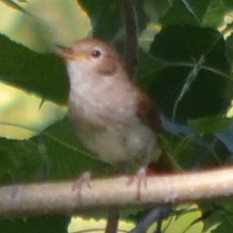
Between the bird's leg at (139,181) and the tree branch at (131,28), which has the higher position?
the tree branch at (131,28)

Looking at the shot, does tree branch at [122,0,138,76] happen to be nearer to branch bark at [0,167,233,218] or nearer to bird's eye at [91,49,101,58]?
branch bark at [0,167,233,218]

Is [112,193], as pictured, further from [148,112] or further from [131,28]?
[148,112]

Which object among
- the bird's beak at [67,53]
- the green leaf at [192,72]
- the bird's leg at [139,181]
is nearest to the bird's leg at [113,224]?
the bird's leg at [139,181]

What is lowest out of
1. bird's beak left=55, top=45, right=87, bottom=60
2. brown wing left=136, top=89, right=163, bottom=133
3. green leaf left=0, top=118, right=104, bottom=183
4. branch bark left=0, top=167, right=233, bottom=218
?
branch bark left=0, top=167, right=233, bottom=218

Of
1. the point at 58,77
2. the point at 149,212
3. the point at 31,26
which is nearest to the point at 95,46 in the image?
the point at 58,77

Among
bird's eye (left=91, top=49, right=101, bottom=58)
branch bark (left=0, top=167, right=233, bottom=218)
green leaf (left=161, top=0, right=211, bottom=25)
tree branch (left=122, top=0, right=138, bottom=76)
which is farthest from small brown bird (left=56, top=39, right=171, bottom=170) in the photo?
branch bark (left=0, top=167, right=233, bottom=218)

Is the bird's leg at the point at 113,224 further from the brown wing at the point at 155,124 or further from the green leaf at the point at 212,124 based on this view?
the green leaf at the point at 212,124
